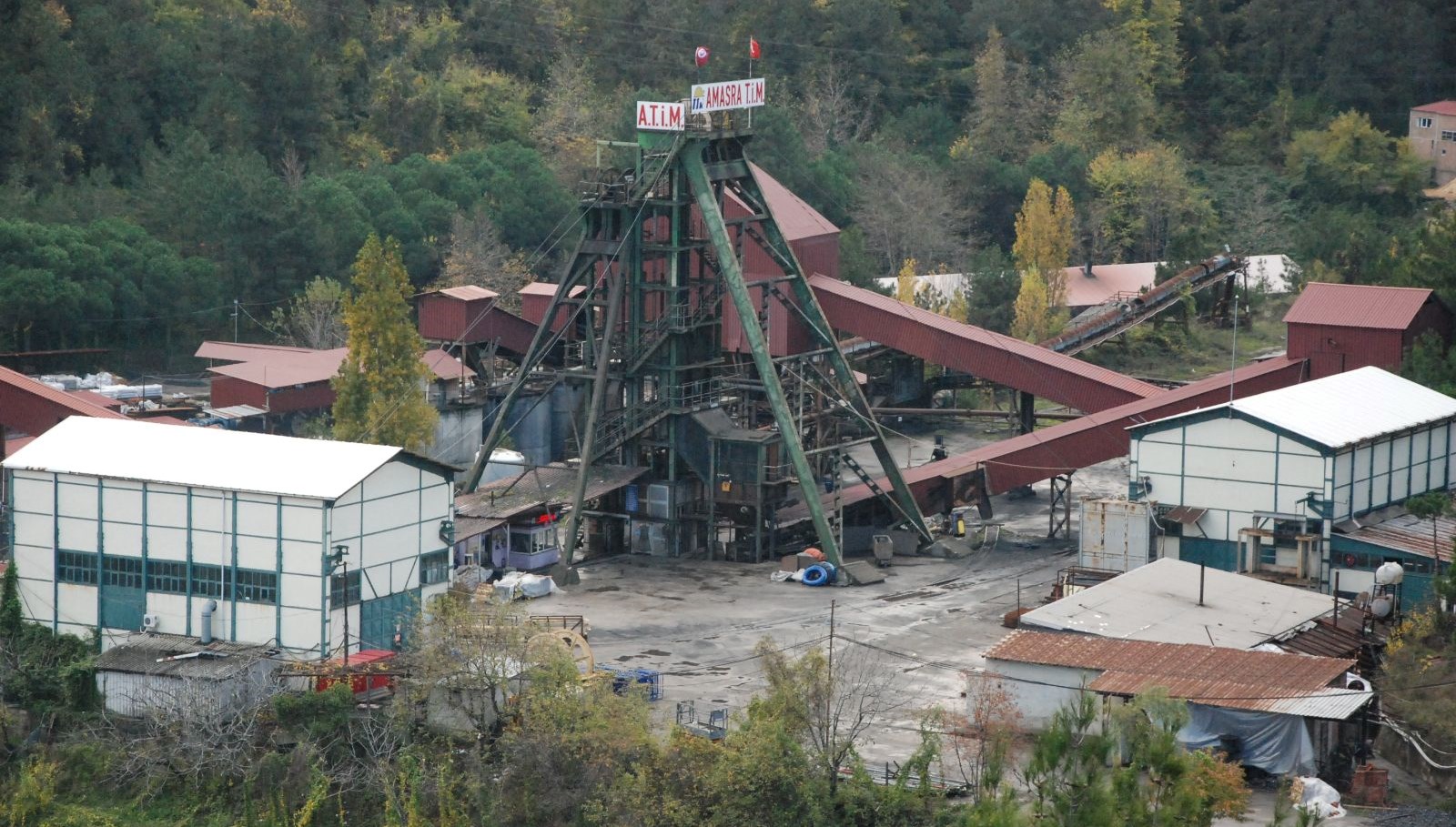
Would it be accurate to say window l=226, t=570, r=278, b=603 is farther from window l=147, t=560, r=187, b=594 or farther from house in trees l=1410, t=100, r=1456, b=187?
house in trees l=1410, t=100, r=1456, b=187

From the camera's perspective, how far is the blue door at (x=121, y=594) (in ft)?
146

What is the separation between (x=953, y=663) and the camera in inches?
1777

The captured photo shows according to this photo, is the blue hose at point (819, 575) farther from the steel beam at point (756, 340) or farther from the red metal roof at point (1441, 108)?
the red metal roof at point (1441, 108)

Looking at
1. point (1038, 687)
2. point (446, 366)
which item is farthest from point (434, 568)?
point (446, 366)

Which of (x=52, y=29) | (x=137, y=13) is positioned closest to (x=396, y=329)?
(x=52, y=29)

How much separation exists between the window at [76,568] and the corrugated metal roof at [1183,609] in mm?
17457

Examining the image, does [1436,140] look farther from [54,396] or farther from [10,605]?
[10,605]

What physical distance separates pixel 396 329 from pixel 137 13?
1665 inches

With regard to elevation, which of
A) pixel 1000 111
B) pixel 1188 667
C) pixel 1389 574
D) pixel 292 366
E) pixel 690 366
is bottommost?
pixel 1188 667

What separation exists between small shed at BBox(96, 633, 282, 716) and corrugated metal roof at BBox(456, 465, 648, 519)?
383 inches

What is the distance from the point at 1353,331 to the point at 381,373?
2395cm

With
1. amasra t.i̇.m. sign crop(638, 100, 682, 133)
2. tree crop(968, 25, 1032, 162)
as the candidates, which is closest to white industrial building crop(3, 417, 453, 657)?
amasra t.i̇.m. sign crop(638, 100, 682, 133)

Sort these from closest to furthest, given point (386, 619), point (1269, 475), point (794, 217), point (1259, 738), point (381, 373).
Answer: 1. point (1259, 738)
2. point (386, 619)
3. point (1269, 475)
4. point (381, 373)
5. point (794, 217)

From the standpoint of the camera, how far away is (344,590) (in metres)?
43.1
